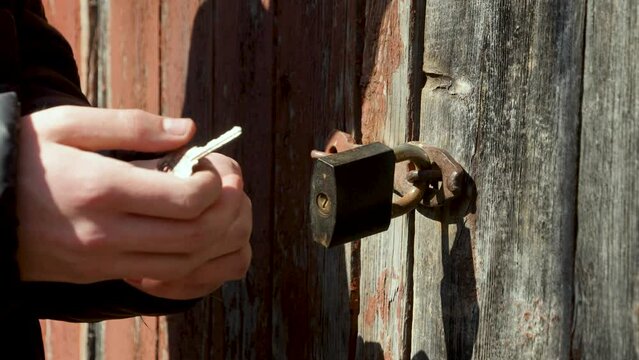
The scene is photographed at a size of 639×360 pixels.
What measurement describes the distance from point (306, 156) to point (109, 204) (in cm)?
51

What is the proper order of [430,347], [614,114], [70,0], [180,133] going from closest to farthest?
[614,114], [180,133], [430,347], [70,0]

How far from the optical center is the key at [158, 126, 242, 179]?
100 cm

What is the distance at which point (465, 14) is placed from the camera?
111cm

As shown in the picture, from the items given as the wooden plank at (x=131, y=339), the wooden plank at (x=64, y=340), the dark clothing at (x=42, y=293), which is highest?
the dark clothing at (x=42, y=293)

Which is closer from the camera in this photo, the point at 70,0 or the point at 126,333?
the point at 126,333

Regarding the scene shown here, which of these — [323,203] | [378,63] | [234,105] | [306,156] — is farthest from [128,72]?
[323,203]

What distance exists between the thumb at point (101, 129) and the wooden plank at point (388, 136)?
0.33m

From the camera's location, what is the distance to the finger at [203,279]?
1065mm

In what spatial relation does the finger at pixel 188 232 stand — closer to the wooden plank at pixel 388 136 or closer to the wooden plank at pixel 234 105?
the wooden plank at pixel 388 136

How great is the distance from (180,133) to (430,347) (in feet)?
1.38

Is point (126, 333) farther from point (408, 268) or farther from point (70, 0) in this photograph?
point (408, 268)

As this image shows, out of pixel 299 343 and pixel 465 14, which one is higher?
pixel 465 14

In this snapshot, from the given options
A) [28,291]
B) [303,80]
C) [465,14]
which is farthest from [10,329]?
[465,14]

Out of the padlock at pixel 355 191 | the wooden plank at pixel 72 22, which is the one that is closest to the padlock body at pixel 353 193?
the padlock at pixel 355 191
